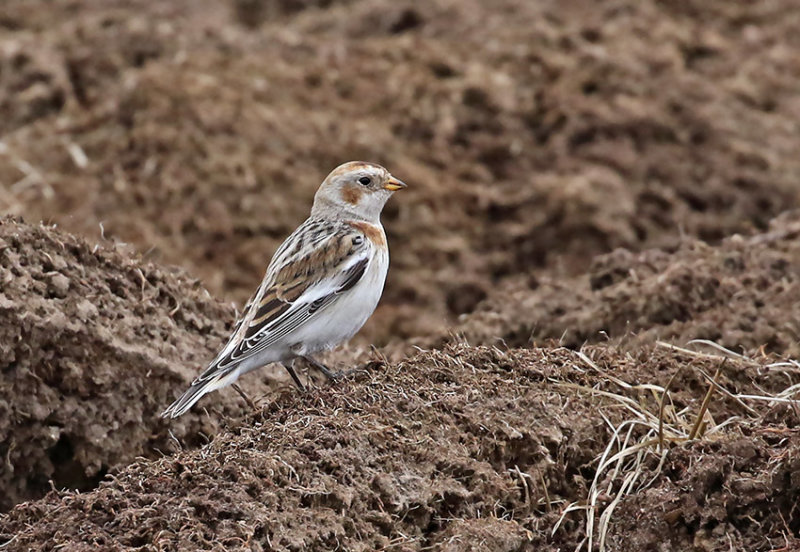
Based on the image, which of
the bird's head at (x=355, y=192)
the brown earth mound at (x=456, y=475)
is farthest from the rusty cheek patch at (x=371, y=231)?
the brown earth mound at (x=456, y=475)

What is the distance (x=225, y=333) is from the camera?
285 inches

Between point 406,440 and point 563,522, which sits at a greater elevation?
point 406,440

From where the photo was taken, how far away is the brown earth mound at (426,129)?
11.1 m

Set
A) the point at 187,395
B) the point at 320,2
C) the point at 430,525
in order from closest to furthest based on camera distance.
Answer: the point at 430,525 → the point at 187,395 → the point at 320,2

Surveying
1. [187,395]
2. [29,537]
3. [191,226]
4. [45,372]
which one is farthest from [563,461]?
[191,226]

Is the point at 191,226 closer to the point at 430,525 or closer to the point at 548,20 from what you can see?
the point at 548,20

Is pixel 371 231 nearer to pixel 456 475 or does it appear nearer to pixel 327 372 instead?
pixel 327 372

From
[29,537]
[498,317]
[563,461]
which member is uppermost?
[29,537]

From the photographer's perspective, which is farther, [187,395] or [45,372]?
[45,372]

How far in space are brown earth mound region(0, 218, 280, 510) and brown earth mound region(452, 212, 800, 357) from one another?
193 centimetres

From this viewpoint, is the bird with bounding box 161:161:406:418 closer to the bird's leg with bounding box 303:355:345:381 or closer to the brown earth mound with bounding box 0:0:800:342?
the bird's leg with bounding box 303:355:345:381

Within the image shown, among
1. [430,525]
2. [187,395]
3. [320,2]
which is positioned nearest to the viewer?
[430,525]

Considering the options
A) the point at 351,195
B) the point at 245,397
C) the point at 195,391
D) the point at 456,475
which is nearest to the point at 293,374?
the point at 245,397

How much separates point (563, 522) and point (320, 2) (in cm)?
1140
